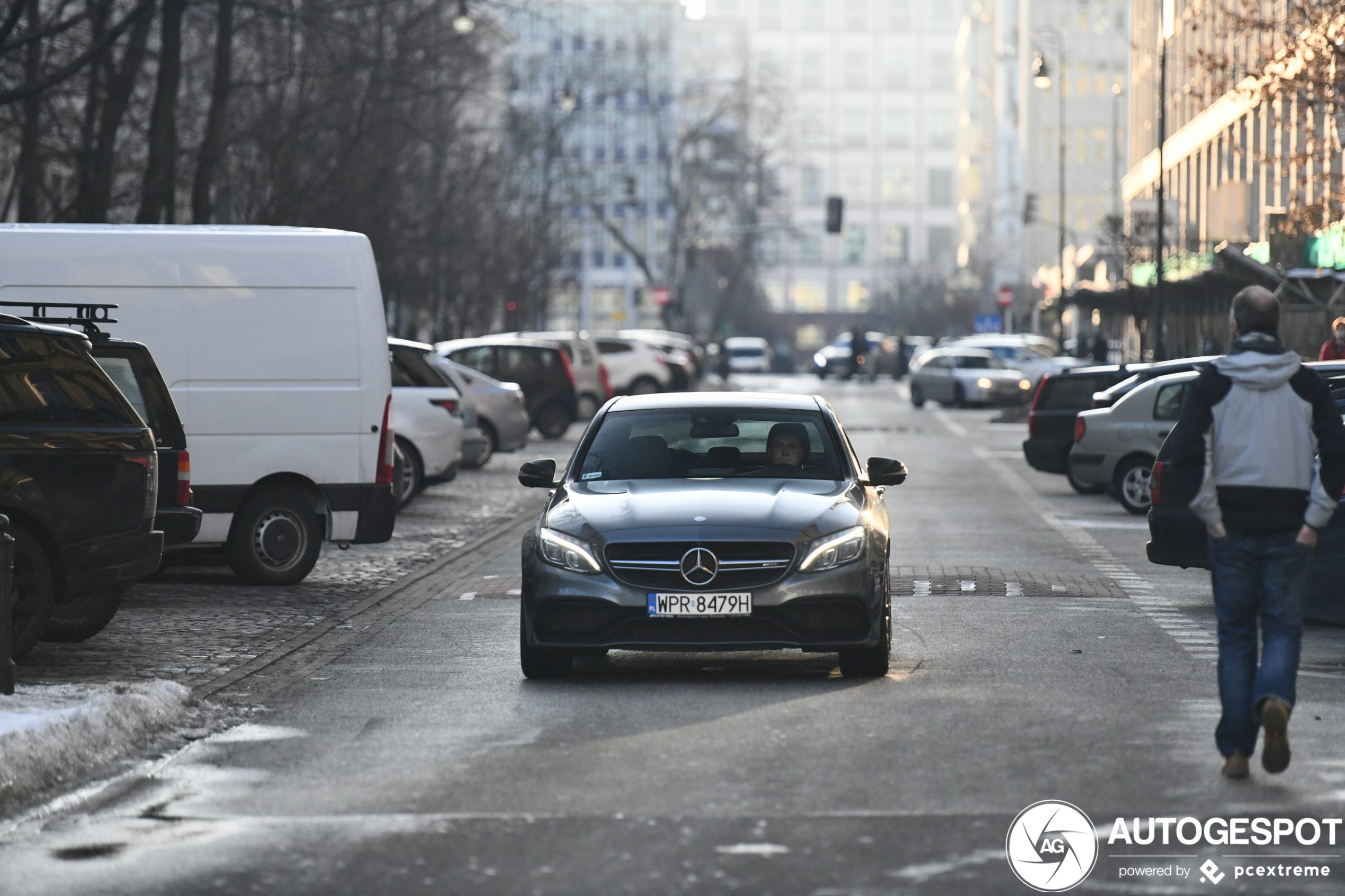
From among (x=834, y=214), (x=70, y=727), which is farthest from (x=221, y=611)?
(x=834, y=214)

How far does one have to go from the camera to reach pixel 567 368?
3794 centimetres

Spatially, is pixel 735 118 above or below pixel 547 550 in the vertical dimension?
above

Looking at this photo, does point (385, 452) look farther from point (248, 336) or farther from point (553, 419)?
point (553, 419)

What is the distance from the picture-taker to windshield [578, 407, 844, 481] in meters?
11.5

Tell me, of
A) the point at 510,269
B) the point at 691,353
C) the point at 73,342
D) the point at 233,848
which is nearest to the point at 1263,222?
the point at 691,353

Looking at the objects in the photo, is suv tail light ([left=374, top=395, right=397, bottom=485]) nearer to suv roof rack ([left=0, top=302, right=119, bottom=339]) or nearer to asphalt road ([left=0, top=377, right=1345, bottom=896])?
suv roof rack ([left=0, top=302, right=119, bottom=339])

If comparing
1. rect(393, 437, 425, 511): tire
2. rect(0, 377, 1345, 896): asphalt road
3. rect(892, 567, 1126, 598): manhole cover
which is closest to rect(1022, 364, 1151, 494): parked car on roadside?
rect(393, 437, 425, 511): tire

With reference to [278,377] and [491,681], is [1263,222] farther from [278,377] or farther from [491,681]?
[491,681]

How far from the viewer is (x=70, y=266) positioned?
50.5 feet

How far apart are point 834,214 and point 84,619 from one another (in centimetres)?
5634

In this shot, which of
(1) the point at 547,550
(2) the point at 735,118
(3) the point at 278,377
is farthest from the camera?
(2) the point at 735,118

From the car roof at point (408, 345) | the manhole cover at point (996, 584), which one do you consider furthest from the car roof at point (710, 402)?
the car roof at point (408, 345)

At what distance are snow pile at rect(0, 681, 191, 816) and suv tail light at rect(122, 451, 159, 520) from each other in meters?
1.65

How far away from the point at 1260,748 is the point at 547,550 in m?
3.42
